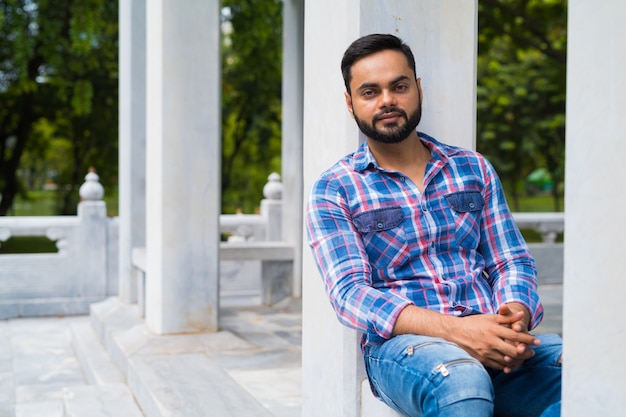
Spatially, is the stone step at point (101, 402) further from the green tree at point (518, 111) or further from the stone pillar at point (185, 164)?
the green tree at point (518, 111)

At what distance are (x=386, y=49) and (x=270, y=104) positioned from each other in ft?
50.6

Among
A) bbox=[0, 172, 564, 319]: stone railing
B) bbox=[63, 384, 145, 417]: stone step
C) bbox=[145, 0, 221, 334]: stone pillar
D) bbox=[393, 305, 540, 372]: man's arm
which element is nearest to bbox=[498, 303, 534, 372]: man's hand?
bbox=[393, 305, 540, 372]: man's arm

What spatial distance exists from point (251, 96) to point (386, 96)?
47.3 ft

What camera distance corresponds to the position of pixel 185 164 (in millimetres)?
5613

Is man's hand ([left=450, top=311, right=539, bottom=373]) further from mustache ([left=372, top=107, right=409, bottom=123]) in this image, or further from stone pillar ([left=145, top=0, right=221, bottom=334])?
stone pillar ([left=145, top=0, right=221, bottom=334])

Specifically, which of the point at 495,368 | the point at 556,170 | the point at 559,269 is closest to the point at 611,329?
the point at 495,368

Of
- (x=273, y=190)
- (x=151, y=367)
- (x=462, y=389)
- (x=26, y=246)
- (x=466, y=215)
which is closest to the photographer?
(x=462, y=389)

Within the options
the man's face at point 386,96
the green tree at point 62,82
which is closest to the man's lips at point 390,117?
the man's face at point 386,96

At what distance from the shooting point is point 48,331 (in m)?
7.91

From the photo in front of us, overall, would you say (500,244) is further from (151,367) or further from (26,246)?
(26,246)

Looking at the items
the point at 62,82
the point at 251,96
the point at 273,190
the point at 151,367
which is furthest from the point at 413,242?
the point at 251,96

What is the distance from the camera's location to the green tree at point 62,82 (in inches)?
424

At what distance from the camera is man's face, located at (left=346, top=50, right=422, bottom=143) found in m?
2.53

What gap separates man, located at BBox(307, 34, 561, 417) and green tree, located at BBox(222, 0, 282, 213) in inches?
349
